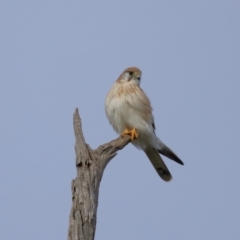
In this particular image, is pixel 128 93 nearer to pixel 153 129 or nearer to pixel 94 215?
pixel 153 129

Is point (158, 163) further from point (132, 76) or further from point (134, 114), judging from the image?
point (132, 76)

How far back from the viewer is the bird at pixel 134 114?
6.02 m

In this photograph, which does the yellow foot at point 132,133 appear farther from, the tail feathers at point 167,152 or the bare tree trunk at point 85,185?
the bare tree trunk at point 85,185

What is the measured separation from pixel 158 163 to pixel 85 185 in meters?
2.20

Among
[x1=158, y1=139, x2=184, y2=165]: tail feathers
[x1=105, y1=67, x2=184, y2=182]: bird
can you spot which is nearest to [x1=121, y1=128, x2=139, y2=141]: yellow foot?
[x1=105, y1=67, x2=184, y2=182]: bird

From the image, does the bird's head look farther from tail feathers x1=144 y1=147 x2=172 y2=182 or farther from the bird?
tail feathers x1=144 y1=147 x2=172 y2=182

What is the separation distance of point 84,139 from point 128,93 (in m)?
1.61

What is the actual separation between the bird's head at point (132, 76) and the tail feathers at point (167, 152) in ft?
2.10

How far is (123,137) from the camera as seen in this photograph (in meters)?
5.55

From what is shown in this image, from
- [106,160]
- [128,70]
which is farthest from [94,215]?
[128,70]

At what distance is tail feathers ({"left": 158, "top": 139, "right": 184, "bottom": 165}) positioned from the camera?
6082 millimetres

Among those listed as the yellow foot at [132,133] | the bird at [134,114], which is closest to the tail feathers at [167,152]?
the bird at [134,114]

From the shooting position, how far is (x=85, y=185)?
429 cm

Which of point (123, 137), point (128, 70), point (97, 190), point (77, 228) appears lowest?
point (77, 228)
